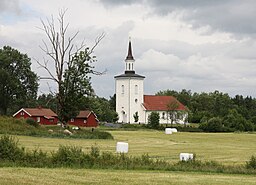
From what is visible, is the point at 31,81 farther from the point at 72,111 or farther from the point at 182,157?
the point at 182,157

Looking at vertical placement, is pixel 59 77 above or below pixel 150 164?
above

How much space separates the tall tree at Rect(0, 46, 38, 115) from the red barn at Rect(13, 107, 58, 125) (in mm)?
4676

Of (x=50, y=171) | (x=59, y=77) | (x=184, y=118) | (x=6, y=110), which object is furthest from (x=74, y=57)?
(x=184, y=118)

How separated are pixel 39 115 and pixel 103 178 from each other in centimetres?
9417

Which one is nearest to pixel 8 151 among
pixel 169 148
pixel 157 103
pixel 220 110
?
pixel 169 148

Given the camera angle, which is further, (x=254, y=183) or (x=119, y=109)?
(x=119, y=109)

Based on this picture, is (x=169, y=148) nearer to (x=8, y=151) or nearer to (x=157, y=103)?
(x=8, y=151)

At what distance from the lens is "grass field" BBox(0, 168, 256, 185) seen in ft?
56.8

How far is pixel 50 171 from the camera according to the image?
20047 millimetres

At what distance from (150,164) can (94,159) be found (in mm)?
2635

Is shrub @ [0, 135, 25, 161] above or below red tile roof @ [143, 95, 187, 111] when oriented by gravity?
below

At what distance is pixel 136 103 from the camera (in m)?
144

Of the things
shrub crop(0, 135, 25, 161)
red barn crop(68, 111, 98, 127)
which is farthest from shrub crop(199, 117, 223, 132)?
shrub crop(0, 135, 25, 161)

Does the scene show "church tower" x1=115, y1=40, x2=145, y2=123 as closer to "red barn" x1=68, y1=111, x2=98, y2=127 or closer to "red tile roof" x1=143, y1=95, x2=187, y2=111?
"red tile roof" x1=143, y1=95, x2=187, y2=111
